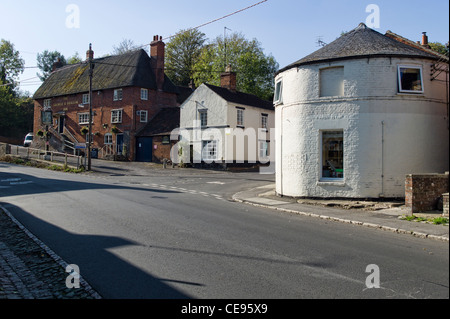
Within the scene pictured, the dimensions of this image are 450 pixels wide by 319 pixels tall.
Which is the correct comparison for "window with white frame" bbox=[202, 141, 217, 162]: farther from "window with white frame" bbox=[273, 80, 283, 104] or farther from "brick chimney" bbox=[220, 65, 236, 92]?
"window with white frame" bbox=[273, 80, 283, 104]

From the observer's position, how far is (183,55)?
64438 millimetres

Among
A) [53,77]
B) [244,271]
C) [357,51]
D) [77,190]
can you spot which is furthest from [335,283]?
[53,77]

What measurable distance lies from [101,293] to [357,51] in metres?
13.7

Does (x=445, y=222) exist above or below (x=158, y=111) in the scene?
below

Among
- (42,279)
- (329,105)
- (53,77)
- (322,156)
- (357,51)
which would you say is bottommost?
(42,279)

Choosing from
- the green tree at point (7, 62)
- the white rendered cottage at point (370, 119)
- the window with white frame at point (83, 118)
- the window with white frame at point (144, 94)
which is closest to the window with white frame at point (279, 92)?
the white rendered cottage at point (370, 119)

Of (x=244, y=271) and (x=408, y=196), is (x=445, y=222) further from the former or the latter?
(x=244, y=271)

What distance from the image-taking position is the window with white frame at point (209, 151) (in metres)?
34.6

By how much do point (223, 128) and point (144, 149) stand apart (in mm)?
10973

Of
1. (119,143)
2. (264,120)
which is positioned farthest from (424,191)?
(119,143)

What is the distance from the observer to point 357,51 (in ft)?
48.9

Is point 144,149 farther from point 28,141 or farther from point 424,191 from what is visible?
point 424,191

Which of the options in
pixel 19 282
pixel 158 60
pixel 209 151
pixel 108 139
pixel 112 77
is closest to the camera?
pixel 19 282

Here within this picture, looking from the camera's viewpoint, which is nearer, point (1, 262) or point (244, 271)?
point (244, 271)
